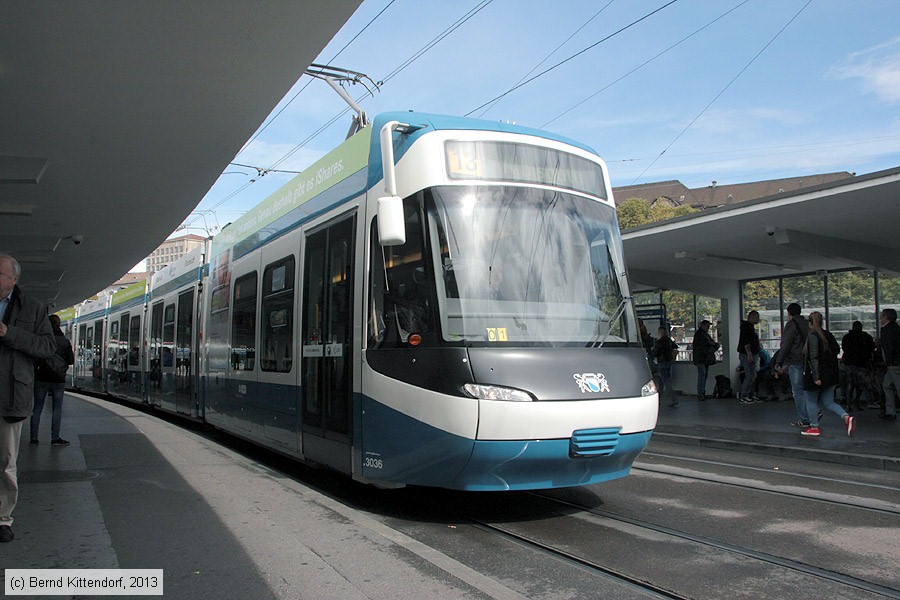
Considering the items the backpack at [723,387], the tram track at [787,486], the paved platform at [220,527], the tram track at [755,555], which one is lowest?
the tram track at [787,486]

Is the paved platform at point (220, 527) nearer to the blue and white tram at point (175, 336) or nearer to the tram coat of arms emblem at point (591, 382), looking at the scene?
the tram coat of arms emblem at point (591, 382)

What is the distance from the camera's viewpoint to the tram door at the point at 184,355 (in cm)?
1284

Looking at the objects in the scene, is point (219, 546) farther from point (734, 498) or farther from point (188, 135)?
point (188, 135)

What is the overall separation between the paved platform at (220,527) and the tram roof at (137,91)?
428cm

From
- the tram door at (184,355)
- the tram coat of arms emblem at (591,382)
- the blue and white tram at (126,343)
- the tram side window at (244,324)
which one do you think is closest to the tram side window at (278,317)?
the tram side window at (244,324)

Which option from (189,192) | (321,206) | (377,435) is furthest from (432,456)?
(189,192)

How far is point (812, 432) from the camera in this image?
35.4 ft

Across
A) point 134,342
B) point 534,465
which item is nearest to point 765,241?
point 534,465

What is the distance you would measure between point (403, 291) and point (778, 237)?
10153 millimetres

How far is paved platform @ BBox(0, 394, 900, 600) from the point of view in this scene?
441cm

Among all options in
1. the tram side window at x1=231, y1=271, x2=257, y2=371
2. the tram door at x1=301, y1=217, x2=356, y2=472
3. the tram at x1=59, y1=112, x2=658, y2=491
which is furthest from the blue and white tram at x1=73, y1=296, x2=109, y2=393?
the tram at x1=59, y1=112, x2=658, y2=491

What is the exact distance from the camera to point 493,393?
5.31 meters

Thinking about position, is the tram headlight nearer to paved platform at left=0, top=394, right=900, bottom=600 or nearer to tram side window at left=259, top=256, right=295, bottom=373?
paved platform at left=0, top=394, right=900, bottom=600

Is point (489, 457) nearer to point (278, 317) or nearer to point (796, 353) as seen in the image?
point (278, 317)
